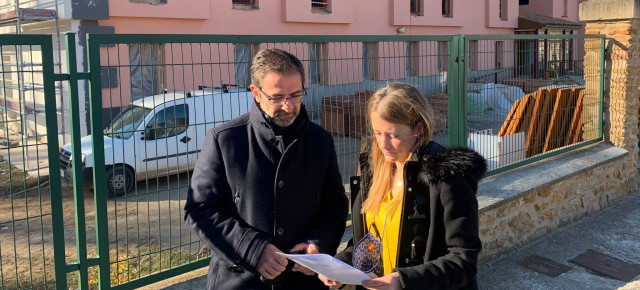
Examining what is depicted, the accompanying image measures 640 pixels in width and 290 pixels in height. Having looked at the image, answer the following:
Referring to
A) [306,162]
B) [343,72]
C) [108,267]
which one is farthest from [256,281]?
[343,72]

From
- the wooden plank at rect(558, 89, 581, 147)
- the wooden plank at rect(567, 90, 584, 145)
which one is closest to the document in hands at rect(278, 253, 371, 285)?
the wooden plank at rect(558, 89, 581, 147)

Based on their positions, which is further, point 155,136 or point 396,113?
point 155,136

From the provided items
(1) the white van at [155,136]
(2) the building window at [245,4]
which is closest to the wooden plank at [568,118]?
(1) the white van at [155,136]

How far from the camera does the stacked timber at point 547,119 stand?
259 inches

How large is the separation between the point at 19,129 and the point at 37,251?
4.26 meters

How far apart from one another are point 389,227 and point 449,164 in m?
0.38

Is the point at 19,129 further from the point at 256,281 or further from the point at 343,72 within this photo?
the point at 343,72

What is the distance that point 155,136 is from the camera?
374 centimetres

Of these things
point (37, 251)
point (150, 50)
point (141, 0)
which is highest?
point (141, 0)

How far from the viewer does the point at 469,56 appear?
5711 mm

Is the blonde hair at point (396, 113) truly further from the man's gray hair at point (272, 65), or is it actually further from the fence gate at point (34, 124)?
the fence gate at point (34, 124)

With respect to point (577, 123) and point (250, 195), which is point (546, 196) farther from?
point (250, 195)

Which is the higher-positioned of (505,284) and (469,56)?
(469,56)

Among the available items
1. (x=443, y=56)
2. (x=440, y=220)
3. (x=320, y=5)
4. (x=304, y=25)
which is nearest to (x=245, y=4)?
(x=304, y=25)
